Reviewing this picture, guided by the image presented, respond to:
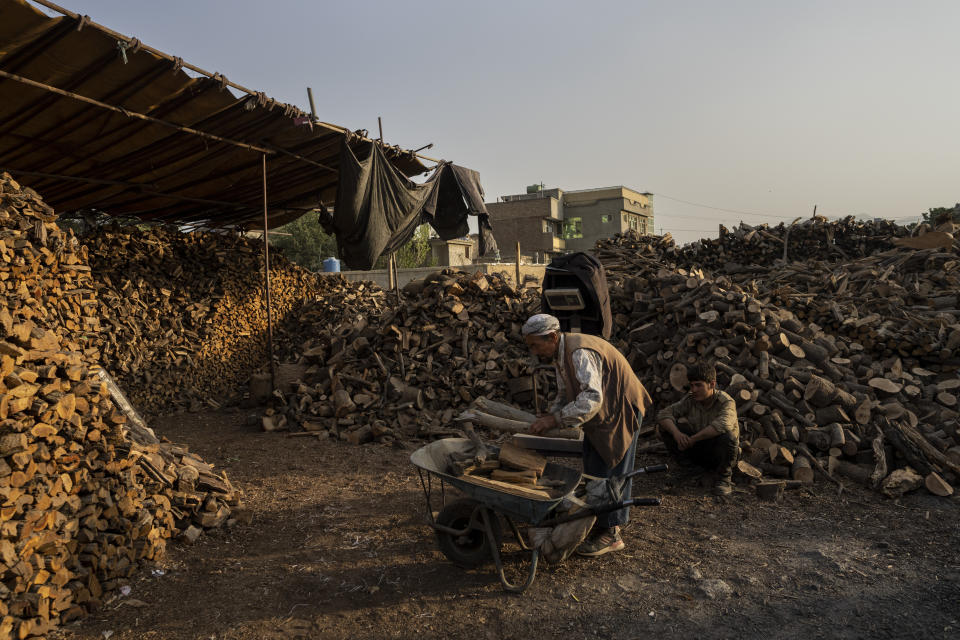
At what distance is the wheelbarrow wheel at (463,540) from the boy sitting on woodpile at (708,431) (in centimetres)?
207

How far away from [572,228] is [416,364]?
39.6 meters

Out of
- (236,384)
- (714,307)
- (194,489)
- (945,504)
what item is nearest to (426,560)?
(194,489)

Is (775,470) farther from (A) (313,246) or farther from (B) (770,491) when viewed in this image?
(A) (313,246)

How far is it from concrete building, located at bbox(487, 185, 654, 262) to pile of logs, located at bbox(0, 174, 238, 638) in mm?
36687

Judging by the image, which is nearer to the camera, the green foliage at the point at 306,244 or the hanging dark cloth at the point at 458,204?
the hanging dark cloth at the point at 458,204

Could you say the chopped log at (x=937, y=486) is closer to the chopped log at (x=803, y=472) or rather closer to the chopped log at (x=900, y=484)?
the chopped log at (x=900, y=484)

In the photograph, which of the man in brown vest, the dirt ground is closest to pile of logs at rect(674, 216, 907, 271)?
the dirt ground

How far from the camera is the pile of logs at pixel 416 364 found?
7223 millimetres

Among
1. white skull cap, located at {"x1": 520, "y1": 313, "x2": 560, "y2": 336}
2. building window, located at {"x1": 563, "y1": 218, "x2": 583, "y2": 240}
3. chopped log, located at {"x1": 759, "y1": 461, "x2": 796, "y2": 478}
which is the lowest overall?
chopped log, located at {"x1": 759, "y1": 461, "x2": 796, "y2": 478}

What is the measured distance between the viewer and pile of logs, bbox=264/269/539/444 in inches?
284

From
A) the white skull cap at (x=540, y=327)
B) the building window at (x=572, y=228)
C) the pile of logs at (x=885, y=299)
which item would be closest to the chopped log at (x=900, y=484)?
the pile of logs at (x=885, y=299)

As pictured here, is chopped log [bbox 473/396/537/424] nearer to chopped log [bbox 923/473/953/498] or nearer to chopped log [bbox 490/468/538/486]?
chopped log [bbox 490/468/538/486]

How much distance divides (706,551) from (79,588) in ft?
12.5

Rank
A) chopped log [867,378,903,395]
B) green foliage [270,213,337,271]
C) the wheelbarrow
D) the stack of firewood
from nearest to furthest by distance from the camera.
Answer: the wheelbarrow → chopped log [867,378,903,395] → the stack of firewood → green foliage [270,213,337,271]
